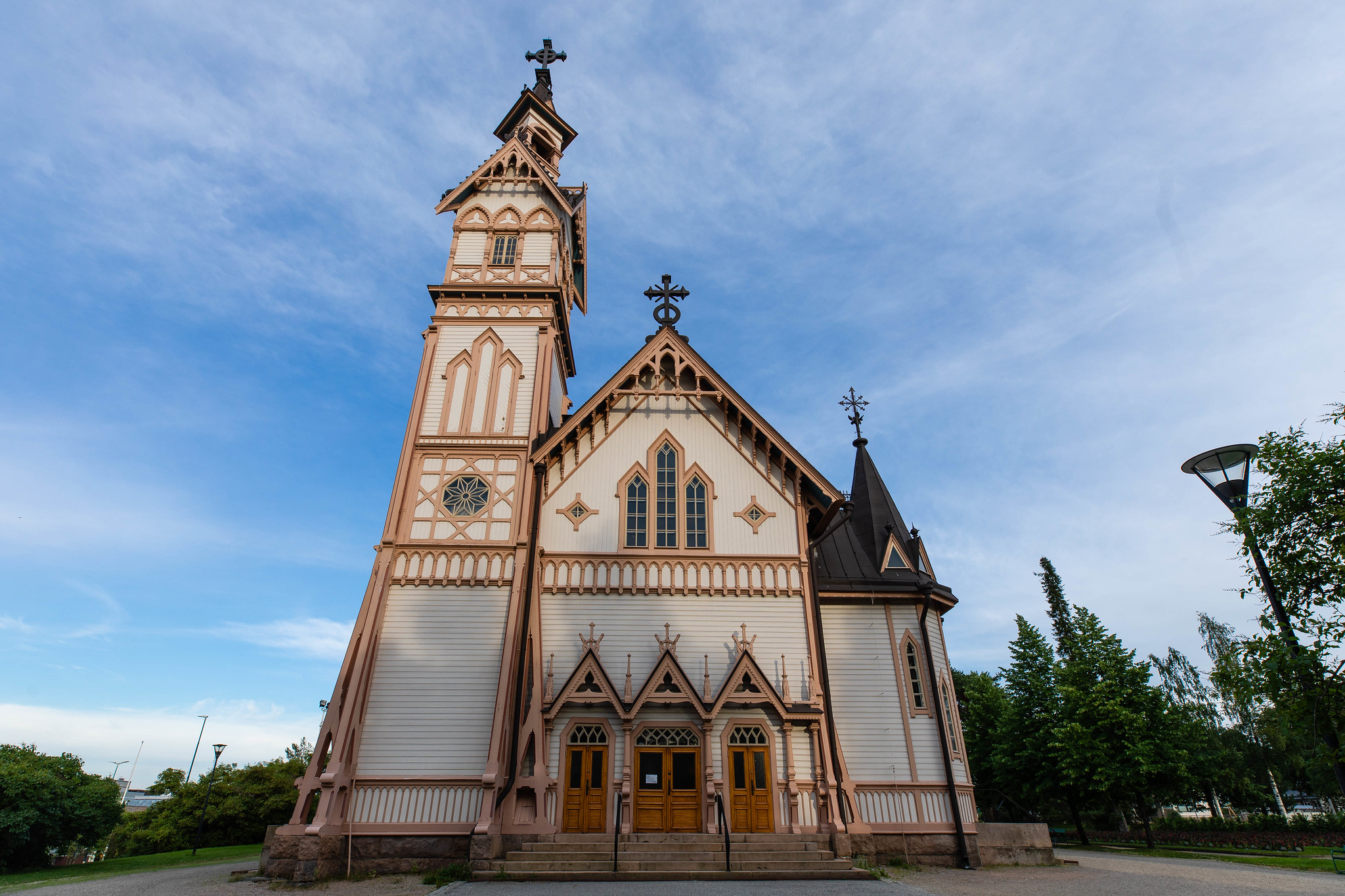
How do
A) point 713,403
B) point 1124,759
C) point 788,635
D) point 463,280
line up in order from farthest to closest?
point 1124,759 < point 463,280 < point 713,403 < point 788,635

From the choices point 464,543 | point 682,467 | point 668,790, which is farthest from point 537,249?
point 668,790

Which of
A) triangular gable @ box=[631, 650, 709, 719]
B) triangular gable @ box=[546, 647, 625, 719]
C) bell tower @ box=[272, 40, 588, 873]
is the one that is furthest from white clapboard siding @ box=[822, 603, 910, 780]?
bell tower @ box=[272, 40, 588, 873]

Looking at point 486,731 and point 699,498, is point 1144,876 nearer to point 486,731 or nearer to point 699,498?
point 699,498

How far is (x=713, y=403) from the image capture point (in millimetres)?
18766

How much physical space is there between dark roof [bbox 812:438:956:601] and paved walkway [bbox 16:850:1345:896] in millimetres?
6694

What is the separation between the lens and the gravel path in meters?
11.2

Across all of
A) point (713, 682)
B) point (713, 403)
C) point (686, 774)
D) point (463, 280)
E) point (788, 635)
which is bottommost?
point (686, 774)

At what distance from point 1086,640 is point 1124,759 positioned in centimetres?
546

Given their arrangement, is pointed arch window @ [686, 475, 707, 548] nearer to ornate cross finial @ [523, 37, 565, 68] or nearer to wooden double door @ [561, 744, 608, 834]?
wooden double door @ [561, 744, 608, 834]

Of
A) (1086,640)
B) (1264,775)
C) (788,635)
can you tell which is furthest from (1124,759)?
(1264,775)

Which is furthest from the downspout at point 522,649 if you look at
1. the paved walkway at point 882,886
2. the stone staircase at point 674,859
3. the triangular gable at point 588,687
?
the paved walkway at point 882,886

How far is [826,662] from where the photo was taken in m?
15.8

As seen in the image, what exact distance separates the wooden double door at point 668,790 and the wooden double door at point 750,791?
78 cm

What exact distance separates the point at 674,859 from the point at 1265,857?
2154 centimetres
